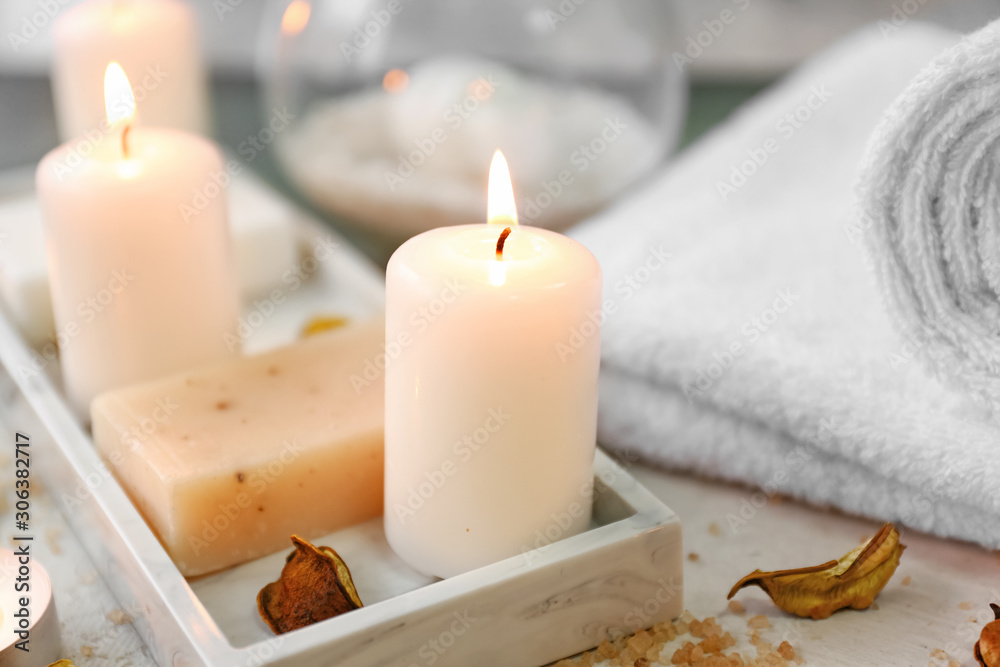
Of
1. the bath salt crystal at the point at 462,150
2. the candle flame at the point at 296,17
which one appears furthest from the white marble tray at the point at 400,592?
the candle flame at the point at 296,17

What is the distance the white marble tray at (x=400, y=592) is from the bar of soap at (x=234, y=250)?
15 cm

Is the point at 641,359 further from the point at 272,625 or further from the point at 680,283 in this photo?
the point at 272,625

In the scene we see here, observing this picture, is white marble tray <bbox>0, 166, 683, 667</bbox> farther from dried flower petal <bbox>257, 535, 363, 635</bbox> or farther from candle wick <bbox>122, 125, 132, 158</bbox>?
candle wick <bbox>122, 125, 132, 158</bbox>

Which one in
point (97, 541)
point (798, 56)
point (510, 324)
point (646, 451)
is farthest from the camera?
point (798, 56)

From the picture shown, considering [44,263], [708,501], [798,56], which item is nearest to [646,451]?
[708,501]

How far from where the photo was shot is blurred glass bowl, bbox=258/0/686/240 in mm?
866

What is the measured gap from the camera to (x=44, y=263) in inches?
29.8

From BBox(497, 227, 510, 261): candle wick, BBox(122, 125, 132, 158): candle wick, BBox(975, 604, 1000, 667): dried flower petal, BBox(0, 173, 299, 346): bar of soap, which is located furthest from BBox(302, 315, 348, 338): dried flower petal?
BBox(975, 604, 1000, 667): dried flower petal

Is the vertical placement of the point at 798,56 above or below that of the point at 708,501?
above

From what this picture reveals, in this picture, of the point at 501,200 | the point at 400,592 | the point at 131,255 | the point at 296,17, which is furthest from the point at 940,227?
the point at 296,17

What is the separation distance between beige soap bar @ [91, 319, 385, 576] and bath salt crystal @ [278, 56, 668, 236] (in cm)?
27

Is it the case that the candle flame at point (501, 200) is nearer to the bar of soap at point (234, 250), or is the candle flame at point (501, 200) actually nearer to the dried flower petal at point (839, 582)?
the dried flower petal at point (839, 582)

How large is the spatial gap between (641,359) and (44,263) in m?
0.44

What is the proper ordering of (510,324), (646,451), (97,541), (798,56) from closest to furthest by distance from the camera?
(510,324) → (97,541) → (646,451) → (798,56)
